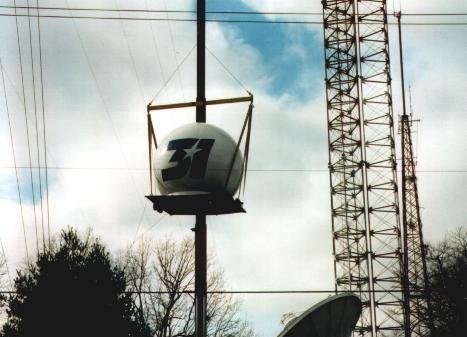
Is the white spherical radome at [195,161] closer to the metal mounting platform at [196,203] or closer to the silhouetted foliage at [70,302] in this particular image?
the metal mounting platform at [196,203]

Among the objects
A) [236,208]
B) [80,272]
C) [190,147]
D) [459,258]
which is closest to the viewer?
[190,147]

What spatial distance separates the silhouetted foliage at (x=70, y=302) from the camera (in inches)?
1011

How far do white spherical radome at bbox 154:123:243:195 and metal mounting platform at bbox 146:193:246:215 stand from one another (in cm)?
13

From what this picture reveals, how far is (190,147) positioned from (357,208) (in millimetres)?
25846

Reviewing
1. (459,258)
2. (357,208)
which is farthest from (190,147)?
(459,258)

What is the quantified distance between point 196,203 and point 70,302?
15152 millimetres

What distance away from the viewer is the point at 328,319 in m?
12.2

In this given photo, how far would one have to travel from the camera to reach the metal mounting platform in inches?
510

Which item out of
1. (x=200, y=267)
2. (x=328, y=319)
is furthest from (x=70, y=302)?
(x=328, y=319)

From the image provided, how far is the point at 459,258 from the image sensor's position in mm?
42000

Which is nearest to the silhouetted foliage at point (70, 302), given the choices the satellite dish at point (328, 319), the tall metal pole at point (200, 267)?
the tall metal pole at point (200, 267)

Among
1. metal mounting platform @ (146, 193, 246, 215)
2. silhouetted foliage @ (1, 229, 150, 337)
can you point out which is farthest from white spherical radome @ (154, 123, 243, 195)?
silhouetted foliage @ (1, 229, 150, 337)

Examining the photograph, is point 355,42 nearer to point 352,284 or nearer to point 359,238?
point 359,238

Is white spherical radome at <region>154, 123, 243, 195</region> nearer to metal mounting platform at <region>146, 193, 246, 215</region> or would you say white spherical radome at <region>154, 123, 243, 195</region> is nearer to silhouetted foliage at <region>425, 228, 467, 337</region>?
metal mounting platform at <region>146, 193, 246, 215</region>
